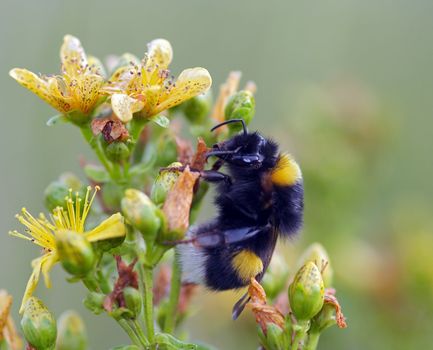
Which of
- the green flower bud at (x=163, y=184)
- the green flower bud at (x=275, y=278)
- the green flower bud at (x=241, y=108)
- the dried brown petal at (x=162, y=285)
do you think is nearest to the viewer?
the green flower bud at (x=163, y=184)

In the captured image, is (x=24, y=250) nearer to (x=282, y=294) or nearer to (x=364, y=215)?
(x=364, y=215)

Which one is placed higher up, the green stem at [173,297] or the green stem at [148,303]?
the green stem at [148,303]

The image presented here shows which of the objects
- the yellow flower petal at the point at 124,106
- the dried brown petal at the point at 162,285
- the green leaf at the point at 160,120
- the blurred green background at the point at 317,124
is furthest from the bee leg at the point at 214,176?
the blurred green background at the point at 317,124

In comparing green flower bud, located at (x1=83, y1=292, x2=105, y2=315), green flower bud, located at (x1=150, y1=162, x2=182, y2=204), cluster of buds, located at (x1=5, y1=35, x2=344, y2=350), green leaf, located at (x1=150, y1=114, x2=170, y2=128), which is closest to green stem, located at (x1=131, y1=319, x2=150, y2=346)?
cluster of buds, located at (x1=5, y1=35, x2=344, y2=350)

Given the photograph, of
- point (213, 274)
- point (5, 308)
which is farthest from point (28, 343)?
point (213, 274)

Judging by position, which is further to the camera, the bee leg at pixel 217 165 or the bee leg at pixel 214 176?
the bee leg at pixel 217 165

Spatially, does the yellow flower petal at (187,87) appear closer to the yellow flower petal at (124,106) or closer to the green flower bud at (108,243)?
the yellow flower petal at (124,106)

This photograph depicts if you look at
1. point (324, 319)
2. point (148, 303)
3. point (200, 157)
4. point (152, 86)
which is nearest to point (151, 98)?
point (152, 86)
